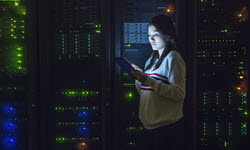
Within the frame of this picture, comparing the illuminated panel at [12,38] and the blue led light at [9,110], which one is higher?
the illuminated panel at [12,38]

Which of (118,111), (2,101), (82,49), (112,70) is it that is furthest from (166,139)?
(2,101)

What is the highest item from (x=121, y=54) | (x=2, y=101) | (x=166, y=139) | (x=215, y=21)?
(x=215, y=21)

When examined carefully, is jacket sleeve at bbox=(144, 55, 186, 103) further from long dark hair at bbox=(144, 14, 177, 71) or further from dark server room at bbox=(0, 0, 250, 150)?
dark server room at bbox=(0, 0, 250, 150)

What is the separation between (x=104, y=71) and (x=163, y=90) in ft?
2.24

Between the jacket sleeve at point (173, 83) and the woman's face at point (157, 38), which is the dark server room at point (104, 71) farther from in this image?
the jacket sleeve at point (173, 83)

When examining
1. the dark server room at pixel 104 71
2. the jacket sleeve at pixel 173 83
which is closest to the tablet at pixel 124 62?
A: the jacket sleeve at pixel 173 83

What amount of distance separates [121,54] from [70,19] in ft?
1.74

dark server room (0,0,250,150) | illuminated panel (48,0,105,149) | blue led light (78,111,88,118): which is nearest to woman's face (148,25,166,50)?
dark server room (0,0,250,150)

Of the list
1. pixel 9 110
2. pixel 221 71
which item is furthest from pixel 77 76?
pixel 221 71

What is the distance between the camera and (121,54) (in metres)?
1.67

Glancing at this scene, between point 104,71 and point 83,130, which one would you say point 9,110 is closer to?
point 83,130

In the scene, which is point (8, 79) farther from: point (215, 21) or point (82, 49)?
point (215, 21)

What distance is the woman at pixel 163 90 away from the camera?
1117 mm

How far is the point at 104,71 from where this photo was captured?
5.41 ft
